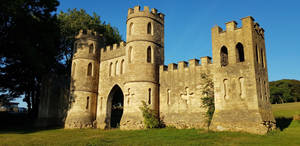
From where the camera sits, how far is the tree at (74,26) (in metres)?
36.3

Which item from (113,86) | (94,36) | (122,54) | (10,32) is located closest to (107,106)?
(113,86)

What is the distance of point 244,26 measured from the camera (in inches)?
742

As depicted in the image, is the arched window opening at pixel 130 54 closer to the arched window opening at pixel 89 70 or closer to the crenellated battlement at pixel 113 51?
the crenellated battlement at pixel 113 51

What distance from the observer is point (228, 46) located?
1928 centimetres

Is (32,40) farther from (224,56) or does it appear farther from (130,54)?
(224,56)

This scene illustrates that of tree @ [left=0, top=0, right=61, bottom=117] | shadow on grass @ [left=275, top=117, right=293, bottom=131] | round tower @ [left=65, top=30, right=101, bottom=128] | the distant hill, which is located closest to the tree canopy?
tree @ [left=0, top=0, right=61, bottom=117]

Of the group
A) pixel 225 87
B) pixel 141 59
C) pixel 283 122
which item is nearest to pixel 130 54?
pixel 141 59

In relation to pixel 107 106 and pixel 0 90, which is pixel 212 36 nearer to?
pixel 107 106

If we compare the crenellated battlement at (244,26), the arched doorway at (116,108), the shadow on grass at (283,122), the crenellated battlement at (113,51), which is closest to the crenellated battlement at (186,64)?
the crenellated battlement at (244,26)

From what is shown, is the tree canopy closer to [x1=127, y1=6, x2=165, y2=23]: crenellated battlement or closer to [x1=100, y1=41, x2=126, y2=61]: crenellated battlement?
[x1=100, y1=41, x2=126, y2=61]: crenellated battlement

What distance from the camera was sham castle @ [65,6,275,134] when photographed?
17.8 meters

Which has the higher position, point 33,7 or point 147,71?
point 33,7

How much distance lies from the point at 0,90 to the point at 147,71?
2114 cm

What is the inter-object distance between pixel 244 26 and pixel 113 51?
1392 cm
